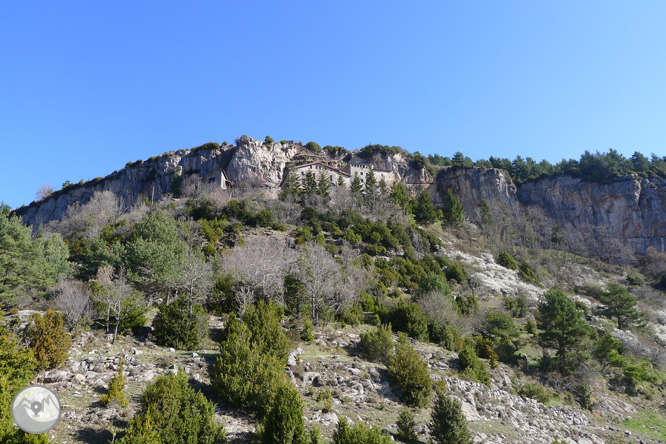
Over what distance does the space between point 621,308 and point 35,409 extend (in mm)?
41449

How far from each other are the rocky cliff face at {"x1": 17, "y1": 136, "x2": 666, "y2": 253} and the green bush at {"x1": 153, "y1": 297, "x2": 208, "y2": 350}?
51.7m

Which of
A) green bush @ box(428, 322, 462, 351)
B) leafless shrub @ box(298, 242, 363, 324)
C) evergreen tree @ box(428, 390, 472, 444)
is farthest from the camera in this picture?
leafless shrub @ box(298, 242, 363, 324)

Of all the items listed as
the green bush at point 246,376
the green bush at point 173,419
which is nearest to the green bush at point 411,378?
the green bush at point 246,376

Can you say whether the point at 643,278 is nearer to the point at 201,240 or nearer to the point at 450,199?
the point at 450,199

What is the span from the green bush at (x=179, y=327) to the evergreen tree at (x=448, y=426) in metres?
10.5

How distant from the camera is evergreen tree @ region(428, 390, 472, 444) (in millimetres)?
10398

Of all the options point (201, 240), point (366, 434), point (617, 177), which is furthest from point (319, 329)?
point (617, 177)

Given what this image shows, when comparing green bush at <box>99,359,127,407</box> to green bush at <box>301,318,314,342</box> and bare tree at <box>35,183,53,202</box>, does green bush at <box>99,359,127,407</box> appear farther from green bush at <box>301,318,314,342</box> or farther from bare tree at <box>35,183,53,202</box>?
bare tree at <box>35,183,53,202</box>

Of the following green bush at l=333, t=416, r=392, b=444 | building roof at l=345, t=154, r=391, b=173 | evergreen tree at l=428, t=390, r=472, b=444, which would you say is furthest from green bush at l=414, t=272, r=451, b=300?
building roof at l=345, t=154, r=391, b=173

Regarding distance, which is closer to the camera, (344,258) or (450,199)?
(344,258)

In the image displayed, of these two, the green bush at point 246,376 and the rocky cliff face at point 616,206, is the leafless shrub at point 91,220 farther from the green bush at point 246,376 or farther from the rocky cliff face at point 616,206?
the rocky cliff face at point 616,206

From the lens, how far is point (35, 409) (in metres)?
4.27

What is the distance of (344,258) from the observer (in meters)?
36.0

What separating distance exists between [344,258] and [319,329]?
16.1 meters
